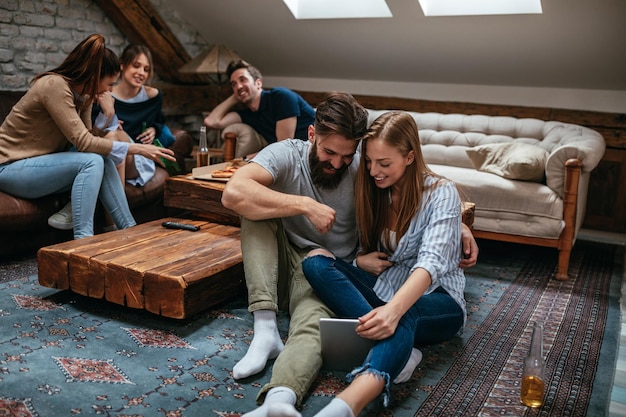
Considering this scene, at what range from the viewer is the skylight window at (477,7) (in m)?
4.20

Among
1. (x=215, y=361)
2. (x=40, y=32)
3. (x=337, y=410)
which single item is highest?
(x=40, y=32)

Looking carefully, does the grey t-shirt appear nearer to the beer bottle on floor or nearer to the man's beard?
the man's beard

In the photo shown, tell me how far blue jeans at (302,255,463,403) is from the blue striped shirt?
6cm

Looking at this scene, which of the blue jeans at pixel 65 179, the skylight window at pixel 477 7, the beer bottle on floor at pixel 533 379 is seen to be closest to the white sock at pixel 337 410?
the beer bottle on floor at pixel 533 379

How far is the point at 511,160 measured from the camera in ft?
12.3

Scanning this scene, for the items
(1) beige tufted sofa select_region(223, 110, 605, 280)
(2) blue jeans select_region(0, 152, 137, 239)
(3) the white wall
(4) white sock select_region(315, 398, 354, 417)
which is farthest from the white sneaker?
(3) the white wall

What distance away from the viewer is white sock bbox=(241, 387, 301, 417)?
1632 mm

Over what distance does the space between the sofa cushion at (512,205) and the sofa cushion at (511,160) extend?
0.05m

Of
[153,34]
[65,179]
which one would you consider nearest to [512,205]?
[65,179]

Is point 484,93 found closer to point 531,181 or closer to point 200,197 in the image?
point 531,181

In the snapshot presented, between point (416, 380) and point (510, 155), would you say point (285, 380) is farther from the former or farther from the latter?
point (510, 155)

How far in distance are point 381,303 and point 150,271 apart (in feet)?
2.93

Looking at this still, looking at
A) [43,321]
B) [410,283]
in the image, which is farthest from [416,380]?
[43,321]

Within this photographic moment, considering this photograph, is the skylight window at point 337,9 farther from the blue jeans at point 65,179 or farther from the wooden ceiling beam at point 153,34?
the blue jeans at point 65,179
